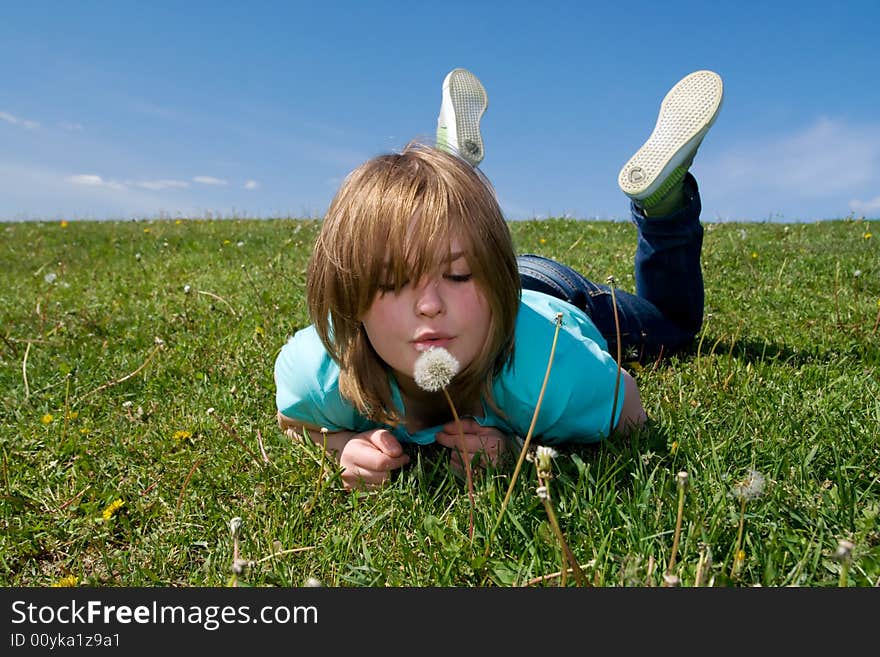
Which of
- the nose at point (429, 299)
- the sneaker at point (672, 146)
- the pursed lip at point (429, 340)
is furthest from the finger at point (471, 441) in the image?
the sneaker at point (672, 146)

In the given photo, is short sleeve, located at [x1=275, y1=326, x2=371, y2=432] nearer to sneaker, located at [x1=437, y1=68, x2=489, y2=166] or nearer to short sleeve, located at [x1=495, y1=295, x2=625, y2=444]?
short sleeve, located at [x1=495, y1=295, x2=625, y2=444]

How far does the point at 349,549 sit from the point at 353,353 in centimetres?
59

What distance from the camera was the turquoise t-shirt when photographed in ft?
7.33

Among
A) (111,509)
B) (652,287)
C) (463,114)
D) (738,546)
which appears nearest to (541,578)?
(738,546)

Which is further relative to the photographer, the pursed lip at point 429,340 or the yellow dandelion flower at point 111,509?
the yellow dandelion flower at point 111,509

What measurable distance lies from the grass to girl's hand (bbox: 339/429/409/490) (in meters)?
0.05

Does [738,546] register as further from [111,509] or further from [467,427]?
[111,509]

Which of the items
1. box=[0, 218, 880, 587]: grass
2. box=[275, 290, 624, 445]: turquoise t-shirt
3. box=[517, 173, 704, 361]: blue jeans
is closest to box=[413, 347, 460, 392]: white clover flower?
box=[0, 218, 880, 587]: grass

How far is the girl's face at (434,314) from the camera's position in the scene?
1.83m

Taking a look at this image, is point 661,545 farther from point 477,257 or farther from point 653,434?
point 477,257

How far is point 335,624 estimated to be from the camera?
1.48 m

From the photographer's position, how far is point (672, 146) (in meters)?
3.08

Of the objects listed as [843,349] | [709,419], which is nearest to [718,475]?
[709,419]

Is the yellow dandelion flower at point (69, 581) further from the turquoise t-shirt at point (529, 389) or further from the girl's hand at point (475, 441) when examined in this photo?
the girl's hand at point (475, 441)
